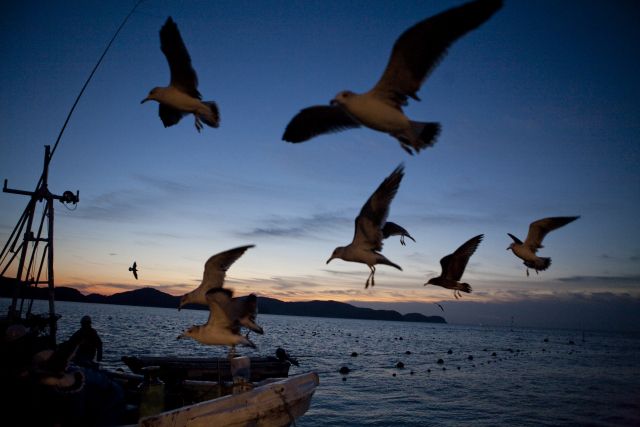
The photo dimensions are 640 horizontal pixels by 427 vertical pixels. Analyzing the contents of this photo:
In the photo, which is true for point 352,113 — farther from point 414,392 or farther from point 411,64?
point 414,392

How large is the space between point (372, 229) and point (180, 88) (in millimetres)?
3391

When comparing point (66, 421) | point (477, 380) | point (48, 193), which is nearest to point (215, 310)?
point (66, 421)

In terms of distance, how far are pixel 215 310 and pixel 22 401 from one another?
2178mm

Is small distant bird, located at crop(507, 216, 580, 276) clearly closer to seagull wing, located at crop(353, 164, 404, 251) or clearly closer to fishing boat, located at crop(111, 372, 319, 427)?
seagull wing, located at crop(353, 164, 404, 251)

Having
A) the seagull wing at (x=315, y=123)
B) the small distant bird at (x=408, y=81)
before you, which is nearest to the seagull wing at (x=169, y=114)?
the seagull wing at (x=315, y=123)

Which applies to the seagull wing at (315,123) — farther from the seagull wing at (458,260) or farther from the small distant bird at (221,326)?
the seagull wing at (458,260)

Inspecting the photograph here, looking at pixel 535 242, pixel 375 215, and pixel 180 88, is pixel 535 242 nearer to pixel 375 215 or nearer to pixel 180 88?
pixel 375 215

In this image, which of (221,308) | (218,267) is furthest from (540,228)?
(221,308)

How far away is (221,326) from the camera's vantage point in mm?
5738

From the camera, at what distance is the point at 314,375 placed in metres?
8.87

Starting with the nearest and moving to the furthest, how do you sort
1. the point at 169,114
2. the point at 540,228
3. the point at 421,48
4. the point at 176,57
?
1. the point at 421,48
2. the point at 176,57
3. the point at 169,114
4. the point at 540,228

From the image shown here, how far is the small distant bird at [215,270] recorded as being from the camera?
233 inches

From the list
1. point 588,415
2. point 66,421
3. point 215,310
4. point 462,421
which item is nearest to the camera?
point 66,421

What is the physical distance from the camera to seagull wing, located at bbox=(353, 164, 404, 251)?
6270 mm
